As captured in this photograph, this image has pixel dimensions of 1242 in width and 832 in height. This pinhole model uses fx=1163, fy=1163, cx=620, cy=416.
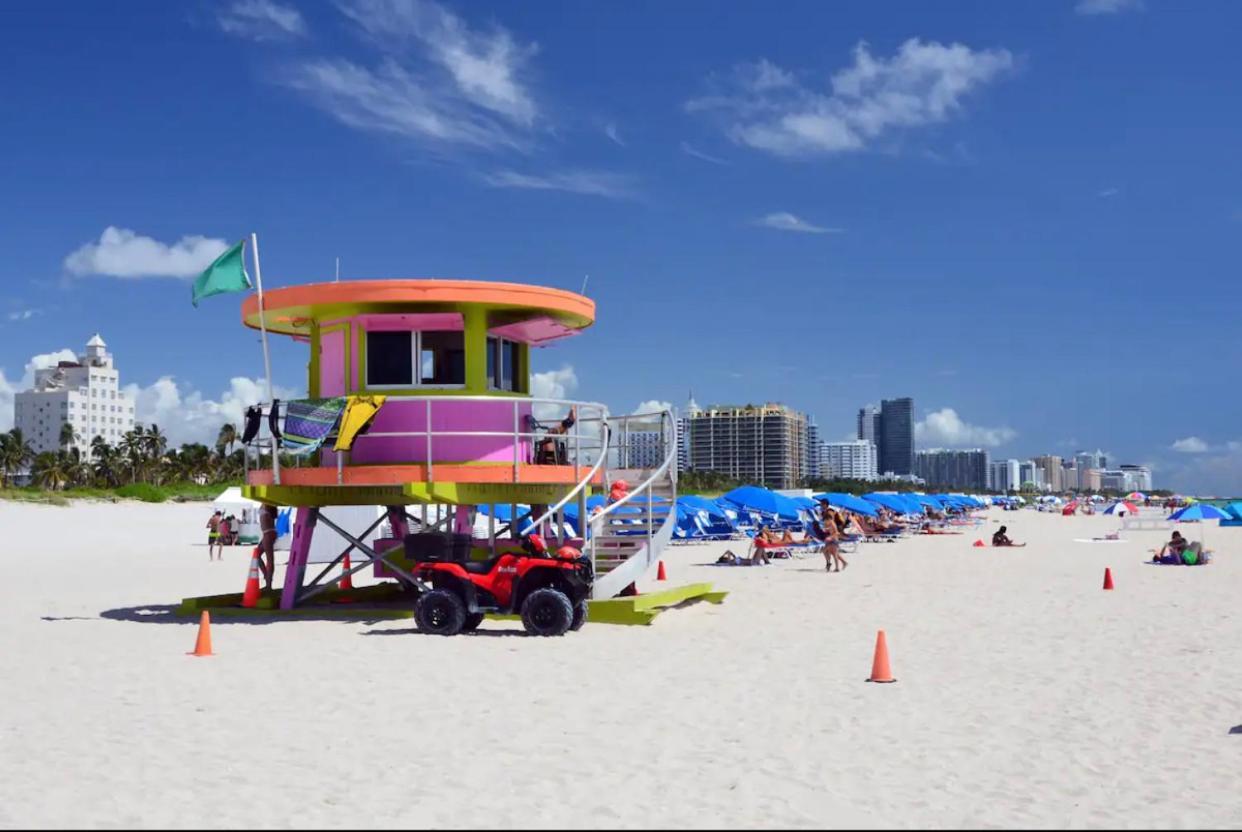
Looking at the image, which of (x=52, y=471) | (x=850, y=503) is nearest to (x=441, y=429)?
(x=850, y=503)

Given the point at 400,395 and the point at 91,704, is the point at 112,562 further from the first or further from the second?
the point at 91,704

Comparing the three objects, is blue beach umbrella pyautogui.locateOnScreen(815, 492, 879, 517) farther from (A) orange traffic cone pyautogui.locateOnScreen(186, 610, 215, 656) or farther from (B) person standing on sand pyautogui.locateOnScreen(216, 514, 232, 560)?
(A) orange traffic cone pyautogui.locateOnScreen(186, 610, 215, 656)

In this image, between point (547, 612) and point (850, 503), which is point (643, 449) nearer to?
point (547, 612)

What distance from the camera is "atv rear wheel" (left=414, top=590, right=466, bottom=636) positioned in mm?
16562

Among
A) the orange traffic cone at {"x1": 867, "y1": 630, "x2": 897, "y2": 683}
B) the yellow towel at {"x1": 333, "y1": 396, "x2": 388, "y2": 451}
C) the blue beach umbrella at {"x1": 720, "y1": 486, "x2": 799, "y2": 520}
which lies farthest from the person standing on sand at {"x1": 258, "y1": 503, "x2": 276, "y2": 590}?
the blue beach umbrella at {"x1": 720, "y1": 486, "x2": 799, "y2": 520}

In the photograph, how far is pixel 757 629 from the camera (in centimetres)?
1739

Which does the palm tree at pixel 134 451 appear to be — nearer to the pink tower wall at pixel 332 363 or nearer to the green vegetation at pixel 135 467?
the green vegetation at pixel 135 467

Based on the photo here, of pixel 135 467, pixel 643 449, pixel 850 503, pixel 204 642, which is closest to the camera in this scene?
pixel 204 642

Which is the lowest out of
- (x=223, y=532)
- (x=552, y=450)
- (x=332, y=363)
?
(x=223, y=532)

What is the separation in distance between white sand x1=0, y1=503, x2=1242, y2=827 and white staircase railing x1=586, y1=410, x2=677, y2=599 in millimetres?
1111

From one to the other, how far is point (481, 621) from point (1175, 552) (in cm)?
2496

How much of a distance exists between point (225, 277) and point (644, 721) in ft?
38.1

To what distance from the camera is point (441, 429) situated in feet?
61.2

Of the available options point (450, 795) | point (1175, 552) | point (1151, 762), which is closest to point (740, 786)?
point (450, 795)
